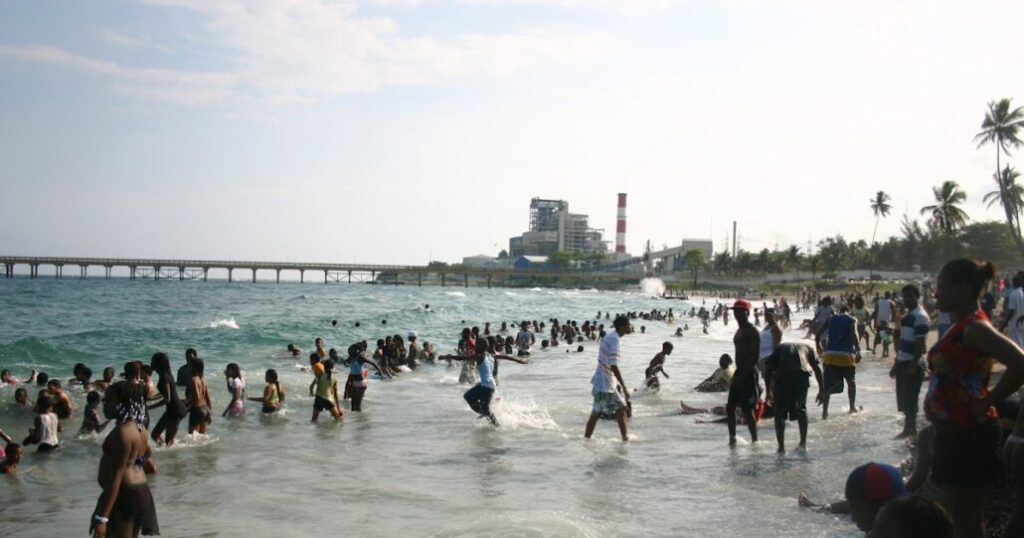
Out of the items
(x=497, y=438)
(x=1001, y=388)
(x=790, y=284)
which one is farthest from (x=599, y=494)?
(x=790, y=284)

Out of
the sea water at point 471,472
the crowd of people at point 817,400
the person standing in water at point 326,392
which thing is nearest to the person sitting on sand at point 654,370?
the crowd of people at point 817,400

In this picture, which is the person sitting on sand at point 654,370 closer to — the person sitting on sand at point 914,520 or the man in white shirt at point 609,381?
the man in white shirt at point 609,381

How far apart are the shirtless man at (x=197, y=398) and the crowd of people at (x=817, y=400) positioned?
0.02 meters

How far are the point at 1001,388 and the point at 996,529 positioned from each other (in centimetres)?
219

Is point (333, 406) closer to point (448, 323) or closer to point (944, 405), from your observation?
point (944, 405)

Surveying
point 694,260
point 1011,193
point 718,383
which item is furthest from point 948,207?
point 694,260

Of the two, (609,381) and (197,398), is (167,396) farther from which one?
(609,381)

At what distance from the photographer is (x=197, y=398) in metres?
11.3

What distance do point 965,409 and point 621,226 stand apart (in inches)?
6896

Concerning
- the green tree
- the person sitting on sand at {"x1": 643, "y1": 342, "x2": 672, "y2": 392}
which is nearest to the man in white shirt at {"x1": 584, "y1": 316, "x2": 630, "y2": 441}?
the person sitting on sand at {"x1": 643, "y1": 342, "x2": 672, "y2": 392}

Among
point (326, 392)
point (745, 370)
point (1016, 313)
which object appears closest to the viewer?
point (745, 370)

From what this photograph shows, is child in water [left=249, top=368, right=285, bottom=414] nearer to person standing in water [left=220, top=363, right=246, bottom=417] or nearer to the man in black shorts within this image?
person standing in water [left=220, top=363, right=246, bottom=417]

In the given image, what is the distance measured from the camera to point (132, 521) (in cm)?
588

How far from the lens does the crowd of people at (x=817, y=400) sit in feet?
Result: 13.6
